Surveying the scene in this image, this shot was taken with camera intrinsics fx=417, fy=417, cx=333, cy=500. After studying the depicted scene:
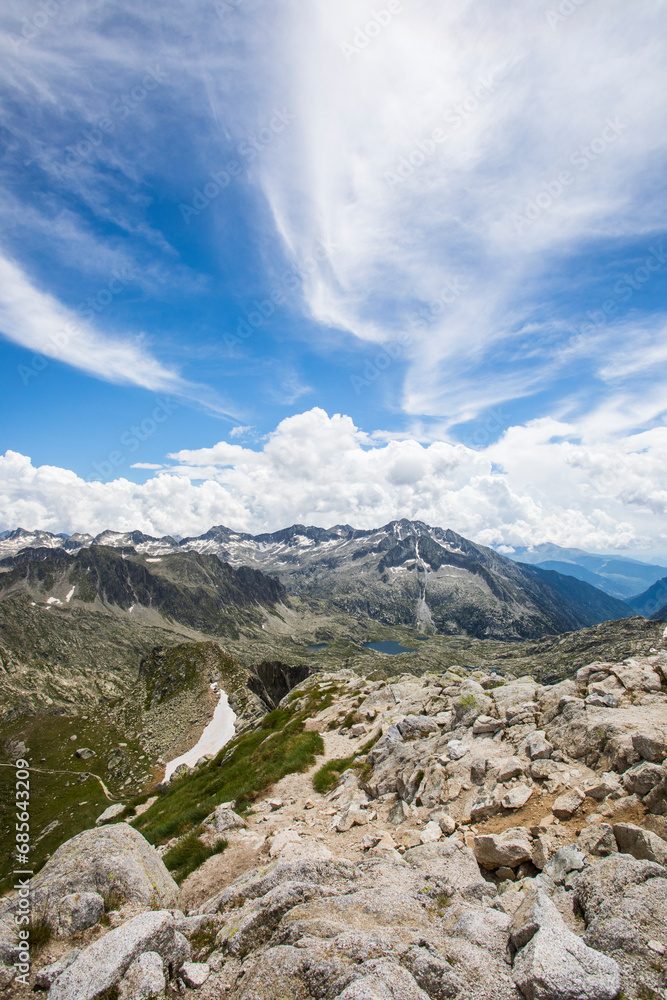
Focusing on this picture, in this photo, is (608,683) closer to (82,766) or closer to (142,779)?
(142,779)

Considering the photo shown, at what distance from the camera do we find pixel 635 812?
36.1ft

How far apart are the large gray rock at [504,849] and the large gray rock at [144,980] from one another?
317 inches

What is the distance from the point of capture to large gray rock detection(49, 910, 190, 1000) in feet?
22.3

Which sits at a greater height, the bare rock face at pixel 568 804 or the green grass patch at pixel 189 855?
the bare rock face at pixel 568 804

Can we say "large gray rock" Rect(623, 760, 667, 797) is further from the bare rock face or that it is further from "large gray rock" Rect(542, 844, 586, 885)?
"large gray rock" Rect(542, 844, 586, 885)

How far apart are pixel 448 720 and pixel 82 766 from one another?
111959mm

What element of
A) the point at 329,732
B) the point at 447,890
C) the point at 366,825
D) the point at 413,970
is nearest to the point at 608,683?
the point at 366,825

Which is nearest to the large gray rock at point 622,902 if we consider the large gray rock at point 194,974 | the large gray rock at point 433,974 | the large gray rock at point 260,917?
the large gray rock at point 433,974

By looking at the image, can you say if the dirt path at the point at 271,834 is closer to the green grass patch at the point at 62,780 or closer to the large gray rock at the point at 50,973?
the large gray rock at the point at 50,973

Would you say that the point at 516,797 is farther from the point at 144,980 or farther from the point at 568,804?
the point at 144,980

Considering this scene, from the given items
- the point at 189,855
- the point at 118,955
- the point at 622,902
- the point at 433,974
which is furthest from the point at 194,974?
the point at 189,855

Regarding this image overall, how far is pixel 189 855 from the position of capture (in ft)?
53.4

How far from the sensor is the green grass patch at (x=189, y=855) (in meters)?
15.3

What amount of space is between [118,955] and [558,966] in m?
7.31
